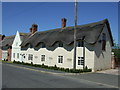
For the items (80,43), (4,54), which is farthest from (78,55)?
(4,54)

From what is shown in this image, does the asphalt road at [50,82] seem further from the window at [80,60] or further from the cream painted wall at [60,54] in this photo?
the window at [80,60]

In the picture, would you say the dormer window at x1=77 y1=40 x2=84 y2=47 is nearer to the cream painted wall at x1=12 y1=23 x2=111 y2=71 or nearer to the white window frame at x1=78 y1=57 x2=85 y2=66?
the cream painted wall at x1=12 y1=23 x2=111 y2=71

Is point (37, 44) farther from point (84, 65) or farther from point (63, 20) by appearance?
point (84, 65)

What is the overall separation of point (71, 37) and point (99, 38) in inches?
169

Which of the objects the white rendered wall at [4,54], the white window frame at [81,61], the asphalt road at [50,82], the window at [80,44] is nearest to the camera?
the asphalt road at [50,82]

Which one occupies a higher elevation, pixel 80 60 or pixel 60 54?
pixel 60 54

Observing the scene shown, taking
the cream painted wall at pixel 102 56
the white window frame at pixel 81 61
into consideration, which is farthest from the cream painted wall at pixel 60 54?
the cream painted wall at pixel 102 56

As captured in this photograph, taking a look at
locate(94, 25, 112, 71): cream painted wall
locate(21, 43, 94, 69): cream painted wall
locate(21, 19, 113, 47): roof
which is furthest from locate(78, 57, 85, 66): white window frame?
locate(21, 19, 113, 47): roof

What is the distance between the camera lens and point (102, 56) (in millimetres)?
21500

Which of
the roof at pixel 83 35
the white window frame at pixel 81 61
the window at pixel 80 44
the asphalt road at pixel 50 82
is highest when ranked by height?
the roof at pixel 83 35

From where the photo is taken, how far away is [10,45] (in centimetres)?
3781

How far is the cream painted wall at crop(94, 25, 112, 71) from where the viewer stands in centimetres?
2032

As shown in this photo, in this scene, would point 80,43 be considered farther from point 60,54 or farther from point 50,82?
point 50,82

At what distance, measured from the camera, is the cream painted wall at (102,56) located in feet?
66.7
